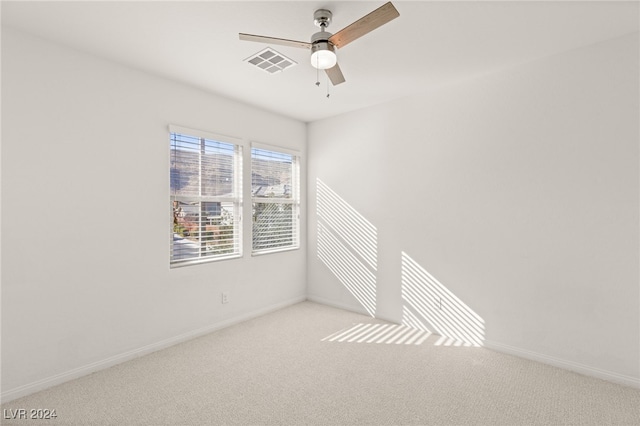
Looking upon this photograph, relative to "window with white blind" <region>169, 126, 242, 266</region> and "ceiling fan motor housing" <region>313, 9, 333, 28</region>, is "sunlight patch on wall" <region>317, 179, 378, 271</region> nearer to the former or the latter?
"window with white blind" <region>169, 126, 242, 266</region>

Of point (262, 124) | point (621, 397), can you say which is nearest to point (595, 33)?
point (621, 397)

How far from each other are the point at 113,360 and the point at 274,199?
94.8 inches

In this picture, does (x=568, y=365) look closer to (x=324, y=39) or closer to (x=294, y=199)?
(x=324, y=39)

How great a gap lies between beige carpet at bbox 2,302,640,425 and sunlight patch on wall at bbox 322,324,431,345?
72 millimetres

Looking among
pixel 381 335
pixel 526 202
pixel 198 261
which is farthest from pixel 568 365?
pixel 198 261

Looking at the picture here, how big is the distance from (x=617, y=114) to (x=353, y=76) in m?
2.15

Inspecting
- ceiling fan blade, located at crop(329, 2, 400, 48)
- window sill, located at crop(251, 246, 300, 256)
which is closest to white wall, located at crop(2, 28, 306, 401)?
window sill, located at crop(251, 246, 300, 256)

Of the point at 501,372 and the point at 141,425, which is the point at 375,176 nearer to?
the point at 501,372

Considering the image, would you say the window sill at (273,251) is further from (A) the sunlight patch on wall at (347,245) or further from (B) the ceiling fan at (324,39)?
(B) the ceiling fan at (324,39)

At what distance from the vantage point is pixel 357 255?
406 centimetres

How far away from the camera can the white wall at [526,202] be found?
2.42 meters

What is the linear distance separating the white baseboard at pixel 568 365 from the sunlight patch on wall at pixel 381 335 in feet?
2.18

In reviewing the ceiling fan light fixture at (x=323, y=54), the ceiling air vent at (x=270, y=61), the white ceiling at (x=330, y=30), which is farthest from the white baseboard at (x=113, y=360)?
the ceiling fan light fixture at (x=323, y=54)

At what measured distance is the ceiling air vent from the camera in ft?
8.51
